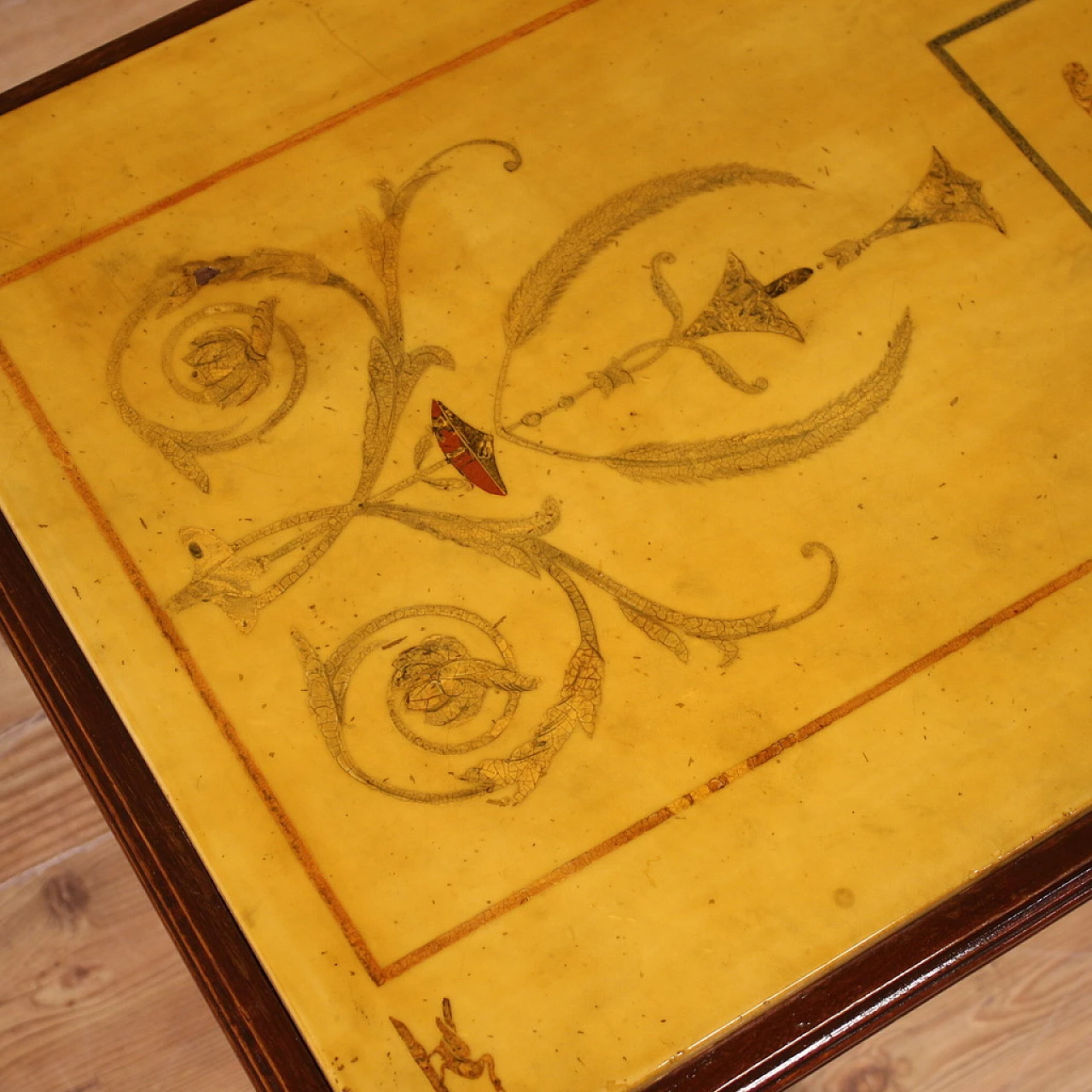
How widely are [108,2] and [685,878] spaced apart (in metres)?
1.10

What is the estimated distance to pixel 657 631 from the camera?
0.91m

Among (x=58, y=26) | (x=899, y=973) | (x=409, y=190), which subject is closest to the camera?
(x=899, y=973)

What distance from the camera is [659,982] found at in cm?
83

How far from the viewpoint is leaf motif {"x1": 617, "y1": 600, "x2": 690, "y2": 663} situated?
2.97 feet

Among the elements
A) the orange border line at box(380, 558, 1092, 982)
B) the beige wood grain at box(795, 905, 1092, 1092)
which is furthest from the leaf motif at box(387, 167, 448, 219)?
the beige wood grain at box(795, 905, 1092, 1092)

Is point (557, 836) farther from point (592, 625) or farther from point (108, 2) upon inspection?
point (108, 2)

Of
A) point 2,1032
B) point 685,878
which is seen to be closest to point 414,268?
point 685,878

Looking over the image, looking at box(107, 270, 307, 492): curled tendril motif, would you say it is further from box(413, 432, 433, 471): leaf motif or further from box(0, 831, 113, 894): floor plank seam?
→ box(0, 831, 113, 894): floor plank seam

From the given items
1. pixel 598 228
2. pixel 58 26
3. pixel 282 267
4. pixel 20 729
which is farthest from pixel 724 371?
pixel 58 26

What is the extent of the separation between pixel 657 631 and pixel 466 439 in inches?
8.8

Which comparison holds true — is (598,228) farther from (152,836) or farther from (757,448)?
(152,836)

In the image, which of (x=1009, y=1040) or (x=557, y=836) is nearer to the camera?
(x=557, y=836)

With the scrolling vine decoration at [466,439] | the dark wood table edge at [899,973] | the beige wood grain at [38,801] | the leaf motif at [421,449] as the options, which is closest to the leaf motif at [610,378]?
the scrolling vine decoration at [466,439]

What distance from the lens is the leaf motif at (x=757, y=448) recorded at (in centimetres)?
96
